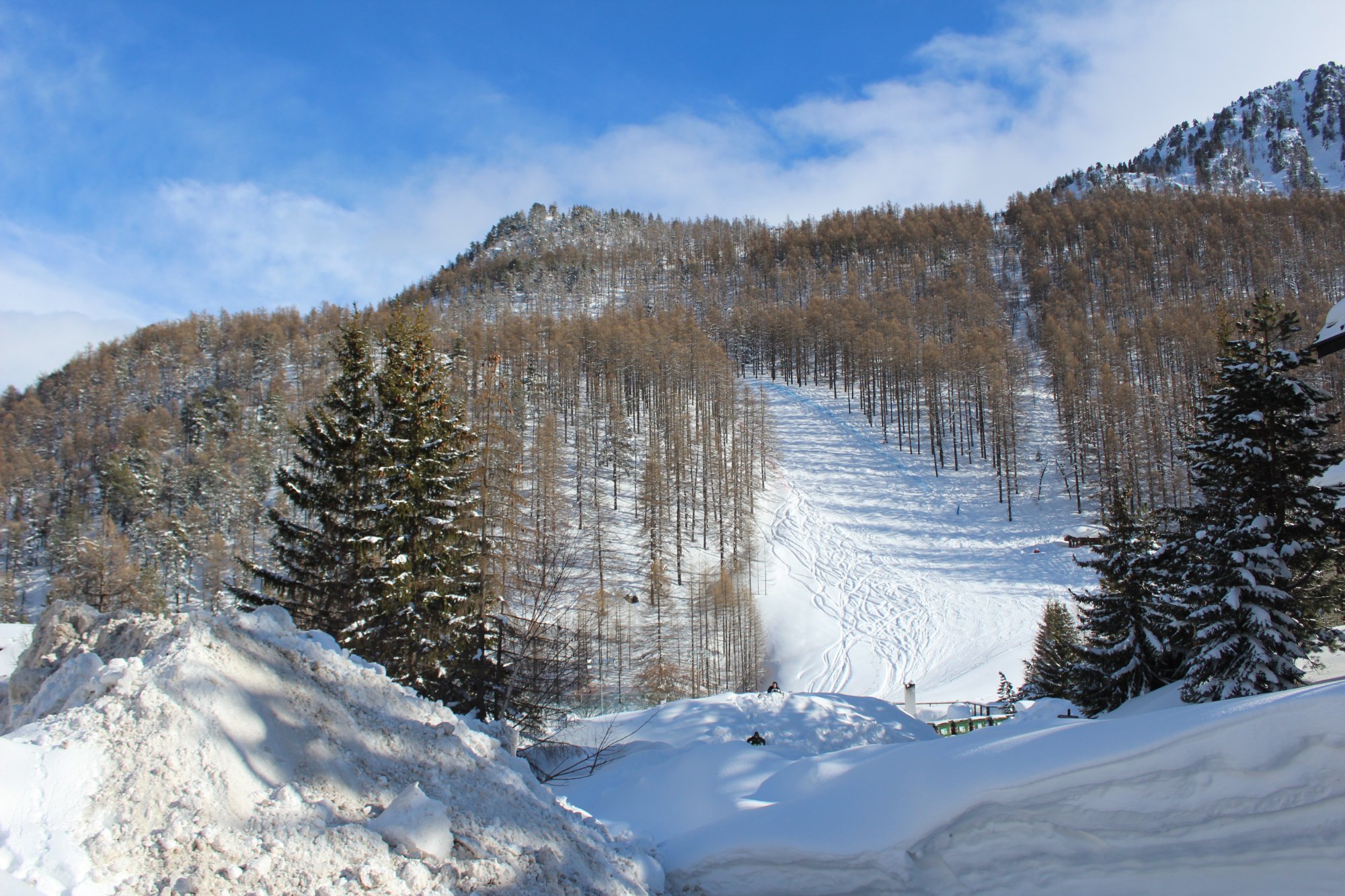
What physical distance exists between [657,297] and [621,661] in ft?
376

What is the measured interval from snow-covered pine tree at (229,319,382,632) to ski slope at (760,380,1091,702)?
2629cm

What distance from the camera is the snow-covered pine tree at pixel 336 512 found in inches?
586

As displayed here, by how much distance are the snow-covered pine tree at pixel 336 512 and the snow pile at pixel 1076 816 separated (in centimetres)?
1073

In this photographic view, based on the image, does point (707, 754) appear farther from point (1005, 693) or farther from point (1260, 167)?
point (1260, 167)

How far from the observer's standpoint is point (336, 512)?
15578 mm

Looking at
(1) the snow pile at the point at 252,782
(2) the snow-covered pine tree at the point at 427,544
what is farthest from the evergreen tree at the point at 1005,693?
(1) the snow pile at the point at 252,782

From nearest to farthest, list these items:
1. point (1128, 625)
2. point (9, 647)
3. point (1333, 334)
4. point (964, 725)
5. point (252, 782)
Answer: point (252, 782), point (1333, 334), point (9, 647), point (1128, 625), point (964, 725)

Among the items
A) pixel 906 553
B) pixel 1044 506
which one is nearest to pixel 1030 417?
pixel 1044 506

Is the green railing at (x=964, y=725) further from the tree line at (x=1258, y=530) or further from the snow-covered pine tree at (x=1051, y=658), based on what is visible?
the snow-covered pine tree at (x=1051, y=658)

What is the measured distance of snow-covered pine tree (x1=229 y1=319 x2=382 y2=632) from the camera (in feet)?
48.8

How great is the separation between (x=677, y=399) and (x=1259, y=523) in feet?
197

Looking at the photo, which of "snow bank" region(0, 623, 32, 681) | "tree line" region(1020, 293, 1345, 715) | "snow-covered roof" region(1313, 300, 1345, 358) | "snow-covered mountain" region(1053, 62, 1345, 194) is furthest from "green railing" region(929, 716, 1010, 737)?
"snow-covered mountain" region(1053, 62, 1345, 194)

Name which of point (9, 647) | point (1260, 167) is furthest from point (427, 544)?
point (1260, 167)

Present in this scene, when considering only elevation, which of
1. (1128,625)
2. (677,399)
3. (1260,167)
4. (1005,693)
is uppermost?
(1260,167)
